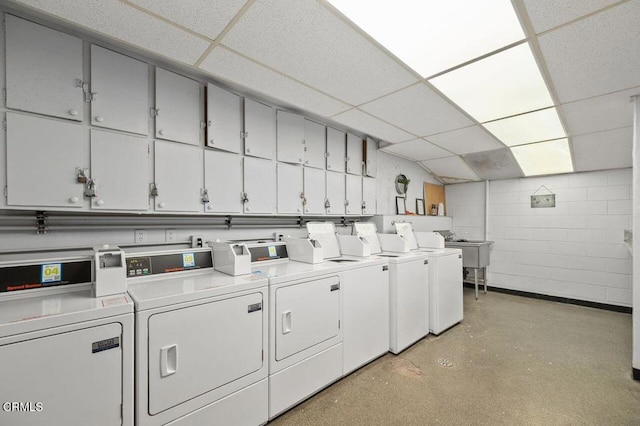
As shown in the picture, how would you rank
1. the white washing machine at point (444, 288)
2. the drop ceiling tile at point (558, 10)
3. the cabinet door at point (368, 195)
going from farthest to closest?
the cabinet door at point (368, 195) → the white washing machine at point (444, 288) → the drop ceiling tile at point (558, 10)

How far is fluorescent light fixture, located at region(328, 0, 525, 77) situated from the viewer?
1442 millimetres

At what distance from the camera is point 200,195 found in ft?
7.29

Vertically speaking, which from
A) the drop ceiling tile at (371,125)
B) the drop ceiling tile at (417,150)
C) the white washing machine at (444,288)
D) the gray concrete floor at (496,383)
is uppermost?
the drop ceiling tile at (371,125)

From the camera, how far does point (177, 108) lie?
2.13 metres

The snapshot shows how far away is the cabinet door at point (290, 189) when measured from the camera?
2.78m

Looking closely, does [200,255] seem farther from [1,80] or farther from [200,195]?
[1,80]

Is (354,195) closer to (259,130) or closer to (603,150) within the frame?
(259,130)

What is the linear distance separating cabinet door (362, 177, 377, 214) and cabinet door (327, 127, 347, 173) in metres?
0.50

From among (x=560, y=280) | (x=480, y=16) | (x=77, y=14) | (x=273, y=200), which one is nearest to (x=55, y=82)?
(x=77, y=14)

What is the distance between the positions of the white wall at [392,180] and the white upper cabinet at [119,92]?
3.02 meters

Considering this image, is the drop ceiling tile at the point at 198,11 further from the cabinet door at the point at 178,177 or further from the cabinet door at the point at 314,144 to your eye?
the cabinet door at the point at 314,144

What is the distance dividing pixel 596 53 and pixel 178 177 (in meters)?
3.00

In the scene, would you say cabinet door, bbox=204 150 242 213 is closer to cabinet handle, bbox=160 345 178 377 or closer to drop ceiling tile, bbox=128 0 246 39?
drop ceiling tile, bbox=128 0 246 39

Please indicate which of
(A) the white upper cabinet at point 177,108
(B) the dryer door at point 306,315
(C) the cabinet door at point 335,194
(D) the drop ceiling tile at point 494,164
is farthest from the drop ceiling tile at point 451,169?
(A) the white upper cabinet at point 177,108
